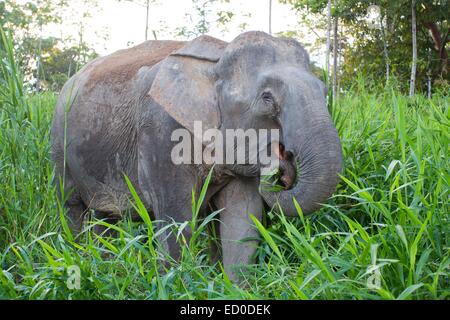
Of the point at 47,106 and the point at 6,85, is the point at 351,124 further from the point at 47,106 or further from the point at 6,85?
the point at 47,106

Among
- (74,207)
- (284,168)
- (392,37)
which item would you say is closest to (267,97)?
(284,168)

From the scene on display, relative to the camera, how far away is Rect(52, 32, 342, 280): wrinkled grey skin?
323 centimetres

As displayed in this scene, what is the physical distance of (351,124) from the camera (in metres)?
4.89

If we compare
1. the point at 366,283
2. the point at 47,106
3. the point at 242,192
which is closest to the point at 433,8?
the point at 47,106

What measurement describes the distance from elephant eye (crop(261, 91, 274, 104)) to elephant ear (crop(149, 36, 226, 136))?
0.33 metres

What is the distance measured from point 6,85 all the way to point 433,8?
14.3 m

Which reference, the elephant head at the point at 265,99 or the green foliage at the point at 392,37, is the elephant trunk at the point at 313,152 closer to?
the elephant head at the point at 265,99

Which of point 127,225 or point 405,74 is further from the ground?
point 405,74

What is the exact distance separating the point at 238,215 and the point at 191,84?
77cm

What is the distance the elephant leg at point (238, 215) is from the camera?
3.69 meters

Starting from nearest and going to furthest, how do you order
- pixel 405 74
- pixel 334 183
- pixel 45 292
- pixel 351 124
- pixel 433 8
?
pixel 45 292, pixel 334 183, pixel 351 124, pixel 433 8, pixel 405 74

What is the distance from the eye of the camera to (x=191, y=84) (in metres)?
3.76

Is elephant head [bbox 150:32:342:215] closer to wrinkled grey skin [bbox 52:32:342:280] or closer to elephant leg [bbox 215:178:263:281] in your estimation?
wrinkled grey skin [bbox 52:32:342:280]

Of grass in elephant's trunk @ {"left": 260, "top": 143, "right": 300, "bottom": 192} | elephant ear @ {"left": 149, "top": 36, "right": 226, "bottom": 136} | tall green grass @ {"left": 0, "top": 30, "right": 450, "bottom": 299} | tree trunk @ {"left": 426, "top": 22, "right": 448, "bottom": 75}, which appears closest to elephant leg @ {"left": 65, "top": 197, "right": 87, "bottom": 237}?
tall green grass @ {"left": 0, "top": 30, "right": 450, "bottom": 299}
